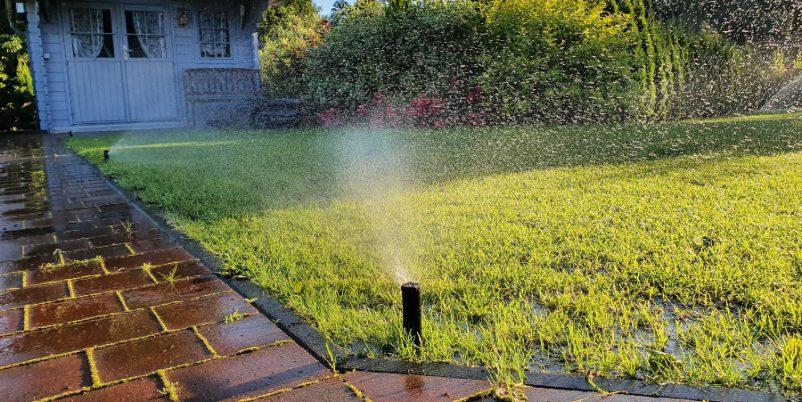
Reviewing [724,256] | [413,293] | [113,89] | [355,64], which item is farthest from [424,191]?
[113,89]

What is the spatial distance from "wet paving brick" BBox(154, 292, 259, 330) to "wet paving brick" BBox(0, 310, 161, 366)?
0.06m

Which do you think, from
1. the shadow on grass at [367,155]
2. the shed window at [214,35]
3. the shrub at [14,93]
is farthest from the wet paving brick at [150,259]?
the shrub at [14,93]

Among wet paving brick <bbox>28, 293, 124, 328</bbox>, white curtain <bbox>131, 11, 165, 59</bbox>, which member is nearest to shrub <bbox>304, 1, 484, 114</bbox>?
white curtain <bbox>131, 11, 165, 59</bbox>

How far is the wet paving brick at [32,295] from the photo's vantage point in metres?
2.56

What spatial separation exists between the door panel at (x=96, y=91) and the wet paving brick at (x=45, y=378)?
12145 mm

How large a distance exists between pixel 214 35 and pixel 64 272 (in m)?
11.8

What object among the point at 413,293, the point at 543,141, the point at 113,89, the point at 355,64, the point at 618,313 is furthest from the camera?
the point at 113,89

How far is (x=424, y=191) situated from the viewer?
4.75m

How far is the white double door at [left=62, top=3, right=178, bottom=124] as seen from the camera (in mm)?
12438

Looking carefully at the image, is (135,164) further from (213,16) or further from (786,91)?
(786,91)

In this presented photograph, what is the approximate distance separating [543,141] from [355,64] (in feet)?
16.9

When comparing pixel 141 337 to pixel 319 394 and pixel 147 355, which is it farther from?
pixel 319 394

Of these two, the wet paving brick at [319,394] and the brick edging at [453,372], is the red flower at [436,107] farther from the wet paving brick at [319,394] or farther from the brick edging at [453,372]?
the wet paving brick at [319,394]

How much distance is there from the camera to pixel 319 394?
1.73 metres
